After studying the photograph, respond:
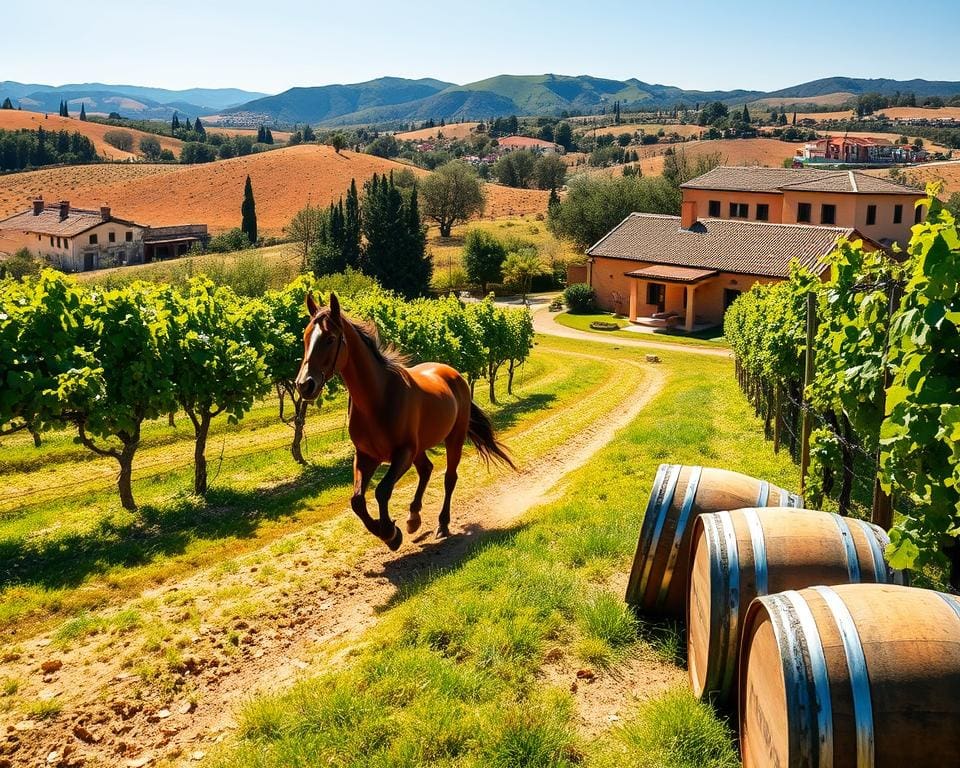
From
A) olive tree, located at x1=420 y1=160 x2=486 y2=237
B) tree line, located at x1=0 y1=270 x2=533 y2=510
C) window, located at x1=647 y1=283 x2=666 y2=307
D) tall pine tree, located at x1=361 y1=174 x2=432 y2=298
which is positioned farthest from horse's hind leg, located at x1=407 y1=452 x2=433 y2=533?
olive tree, located at x1=420 y1=160 x2=486 y2=237

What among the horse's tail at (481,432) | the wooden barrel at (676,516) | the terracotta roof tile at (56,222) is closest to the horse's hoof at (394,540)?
the horse's tail at (481,432)

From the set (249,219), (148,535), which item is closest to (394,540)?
(148,535)

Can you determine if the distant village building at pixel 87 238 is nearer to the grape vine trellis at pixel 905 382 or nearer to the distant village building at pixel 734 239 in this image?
the distant village building at pixel 734 239

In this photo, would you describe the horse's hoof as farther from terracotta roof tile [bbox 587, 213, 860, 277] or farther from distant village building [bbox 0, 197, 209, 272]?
distant village building [bbox 0, 197, 209, 272]

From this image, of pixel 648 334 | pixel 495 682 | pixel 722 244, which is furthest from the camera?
pixel 722 244

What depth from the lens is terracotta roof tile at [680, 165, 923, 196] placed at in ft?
183

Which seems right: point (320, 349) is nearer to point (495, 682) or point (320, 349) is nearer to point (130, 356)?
point (495, 682)

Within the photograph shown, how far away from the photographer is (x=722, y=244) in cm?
5303

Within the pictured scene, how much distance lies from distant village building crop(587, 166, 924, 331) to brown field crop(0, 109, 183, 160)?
142 metres

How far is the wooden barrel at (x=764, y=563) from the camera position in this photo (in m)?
5.04

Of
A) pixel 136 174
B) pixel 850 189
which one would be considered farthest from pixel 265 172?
pixel 850 189

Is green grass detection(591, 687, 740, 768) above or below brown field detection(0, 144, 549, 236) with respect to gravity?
below

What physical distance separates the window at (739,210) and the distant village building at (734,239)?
8 centimetres

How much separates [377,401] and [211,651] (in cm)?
337
